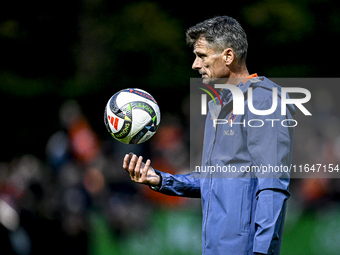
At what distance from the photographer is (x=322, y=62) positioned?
7.66m

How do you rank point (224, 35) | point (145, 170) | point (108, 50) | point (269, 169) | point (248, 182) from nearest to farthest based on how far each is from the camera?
1. point (269, 169)
2. point (248, 182)
3. point (224, 35)
4. point (145, 170)
5. point (108, 50)

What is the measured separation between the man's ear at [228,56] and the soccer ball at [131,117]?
0.63m

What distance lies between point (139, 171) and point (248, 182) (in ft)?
2.56

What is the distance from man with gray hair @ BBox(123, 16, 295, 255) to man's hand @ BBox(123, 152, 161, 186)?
0.5 inches

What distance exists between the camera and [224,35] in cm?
278

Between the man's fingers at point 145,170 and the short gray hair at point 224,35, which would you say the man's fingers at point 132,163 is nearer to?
the man's fingers at point 145,170

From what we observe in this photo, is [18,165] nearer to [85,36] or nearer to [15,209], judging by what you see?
[15,209]

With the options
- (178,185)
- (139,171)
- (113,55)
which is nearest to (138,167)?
(139,171)

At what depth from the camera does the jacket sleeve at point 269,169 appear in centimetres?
222

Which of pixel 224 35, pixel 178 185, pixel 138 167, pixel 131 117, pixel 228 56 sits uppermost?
pixel 224 35

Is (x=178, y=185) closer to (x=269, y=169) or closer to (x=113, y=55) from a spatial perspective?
(x=269, y=169)

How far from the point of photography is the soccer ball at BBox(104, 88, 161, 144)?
9.82 feet

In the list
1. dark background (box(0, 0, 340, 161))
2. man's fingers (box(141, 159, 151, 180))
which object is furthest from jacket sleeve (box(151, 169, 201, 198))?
dark background (box(0, 0, 340, 161))

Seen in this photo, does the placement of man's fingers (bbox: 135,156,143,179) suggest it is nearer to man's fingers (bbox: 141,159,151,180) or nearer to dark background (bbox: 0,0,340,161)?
man's fingers (bbox: 141,159,151,180)
